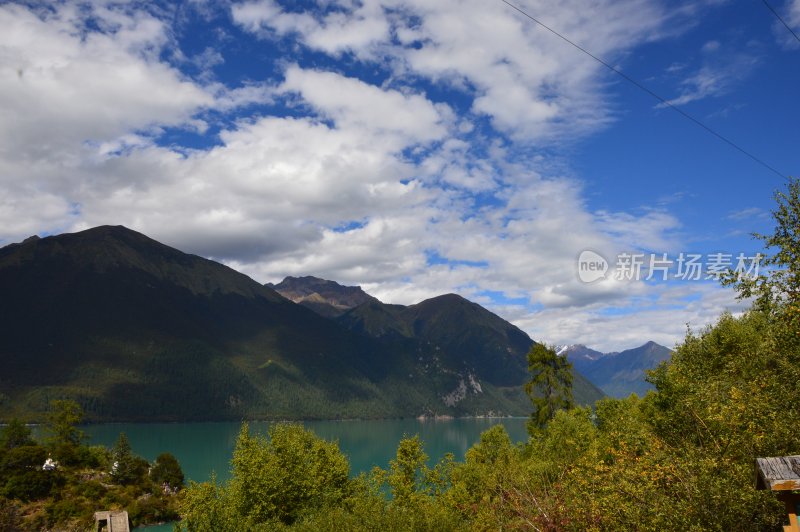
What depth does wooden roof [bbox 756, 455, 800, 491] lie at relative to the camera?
10.6 meters

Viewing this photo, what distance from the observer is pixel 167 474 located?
9838cm

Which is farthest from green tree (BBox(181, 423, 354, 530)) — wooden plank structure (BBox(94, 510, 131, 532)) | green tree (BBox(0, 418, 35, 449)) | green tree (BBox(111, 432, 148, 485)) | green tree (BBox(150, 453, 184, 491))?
green tree (BBox(0, 418, 35, 449))

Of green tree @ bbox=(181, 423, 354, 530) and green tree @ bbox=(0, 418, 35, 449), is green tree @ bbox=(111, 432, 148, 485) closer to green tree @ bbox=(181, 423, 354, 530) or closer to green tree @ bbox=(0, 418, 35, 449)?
green tree @ bbox=(0, 418, 35, 449)

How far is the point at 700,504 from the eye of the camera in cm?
1360

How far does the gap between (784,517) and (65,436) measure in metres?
116

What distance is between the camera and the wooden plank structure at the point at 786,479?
1058cm

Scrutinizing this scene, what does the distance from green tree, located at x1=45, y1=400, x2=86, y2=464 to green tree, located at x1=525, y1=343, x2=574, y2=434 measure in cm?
8166

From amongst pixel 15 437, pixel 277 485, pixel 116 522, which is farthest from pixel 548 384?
pixel 15 437

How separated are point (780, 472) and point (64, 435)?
117189mm

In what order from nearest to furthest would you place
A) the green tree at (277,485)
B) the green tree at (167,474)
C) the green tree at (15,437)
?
the green tree at (277,485)
the green tree at (15,437)
the green tree at (167,474)

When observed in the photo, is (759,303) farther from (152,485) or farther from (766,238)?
(152,485)

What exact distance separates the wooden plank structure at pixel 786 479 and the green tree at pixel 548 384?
3988 cm

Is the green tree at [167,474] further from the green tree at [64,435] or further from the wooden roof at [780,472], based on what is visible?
the wooden roof at [780,472]

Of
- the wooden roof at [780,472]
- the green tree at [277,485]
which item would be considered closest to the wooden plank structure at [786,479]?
the wooden roof at [780,472]
